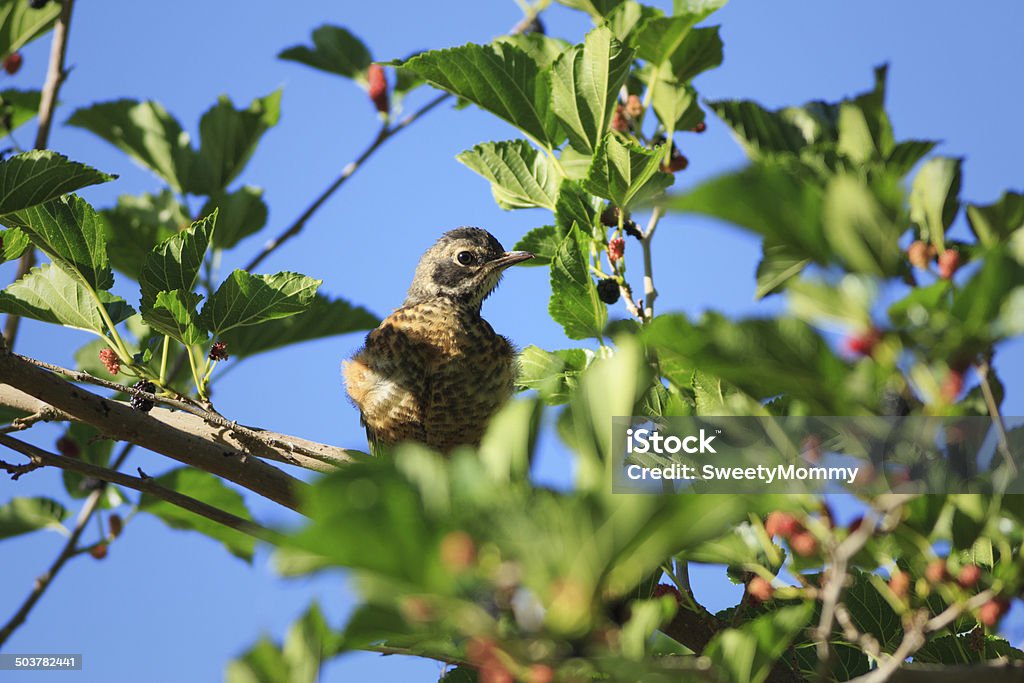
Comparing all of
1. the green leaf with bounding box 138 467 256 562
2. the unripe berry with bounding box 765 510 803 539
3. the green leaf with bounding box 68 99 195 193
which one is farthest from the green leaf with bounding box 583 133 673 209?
the green leaf with bounding box 68 99 195 193

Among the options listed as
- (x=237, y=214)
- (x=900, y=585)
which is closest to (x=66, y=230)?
(x=237, y=214)

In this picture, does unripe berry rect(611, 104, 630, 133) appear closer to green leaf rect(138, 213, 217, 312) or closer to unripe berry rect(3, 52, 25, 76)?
green leaf rect(138, 213, 217, 312)

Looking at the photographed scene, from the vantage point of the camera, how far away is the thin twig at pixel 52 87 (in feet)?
11.4

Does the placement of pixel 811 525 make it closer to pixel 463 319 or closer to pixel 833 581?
pixel 833 581

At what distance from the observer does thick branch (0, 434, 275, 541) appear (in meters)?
1.96

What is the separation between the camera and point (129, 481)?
2129mm

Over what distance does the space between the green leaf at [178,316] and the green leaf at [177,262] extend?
21 millimetres

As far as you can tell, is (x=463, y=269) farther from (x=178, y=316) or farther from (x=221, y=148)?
(x=178, y=316)

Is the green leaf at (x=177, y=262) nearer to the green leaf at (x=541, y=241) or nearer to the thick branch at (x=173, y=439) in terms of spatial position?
the thick branch at (x=173, y=439)

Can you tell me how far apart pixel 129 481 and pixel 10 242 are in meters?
0.64

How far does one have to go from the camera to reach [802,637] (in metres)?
2.18

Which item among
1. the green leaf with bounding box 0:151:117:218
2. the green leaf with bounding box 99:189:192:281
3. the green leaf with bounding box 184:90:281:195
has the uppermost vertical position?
the green leaf with bounding box 184:90:281:195

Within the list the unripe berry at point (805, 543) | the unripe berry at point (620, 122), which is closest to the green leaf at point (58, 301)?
the unripe berry at point (620, 122)

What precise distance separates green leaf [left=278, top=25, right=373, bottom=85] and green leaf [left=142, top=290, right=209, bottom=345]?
2.14 metres
